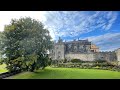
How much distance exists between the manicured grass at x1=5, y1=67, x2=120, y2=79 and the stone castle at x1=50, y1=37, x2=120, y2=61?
413mm

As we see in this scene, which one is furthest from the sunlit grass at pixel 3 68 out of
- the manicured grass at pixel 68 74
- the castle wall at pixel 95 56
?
the castle wall at pixel 95 56

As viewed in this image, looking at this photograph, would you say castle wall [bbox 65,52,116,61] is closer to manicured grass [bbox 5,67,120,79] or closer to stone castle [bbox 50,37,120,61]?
stone castle [bbox 50,37,120,61]

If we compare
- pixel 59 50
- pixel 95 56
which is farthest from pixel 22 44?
pixel 95 56

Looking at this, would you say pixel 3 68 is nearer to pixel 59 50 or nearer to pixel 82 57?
pixel 59 50

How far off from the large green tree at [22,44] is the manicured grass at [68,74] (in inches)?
10.2

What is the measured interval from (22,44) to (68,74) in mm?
1564

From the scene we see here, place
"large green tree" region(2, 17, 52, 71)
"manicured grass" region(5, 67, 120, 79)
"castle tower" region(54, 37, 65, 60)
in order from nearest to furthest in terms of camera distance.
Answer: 1. "manicured grass" region(5, 67, 120, 79)
2. "large green tree" region(2, 17, 52, 71)
3. "castle tower" region(54, 37, 65, 60)

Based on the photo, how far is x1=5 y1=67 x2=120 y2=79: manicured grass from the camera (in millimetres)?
7781

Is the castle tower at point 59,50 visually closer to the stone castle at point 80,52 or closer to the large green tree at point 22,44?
the stone castle at point 80,52

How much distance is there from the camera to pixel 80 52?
8188 millimetres

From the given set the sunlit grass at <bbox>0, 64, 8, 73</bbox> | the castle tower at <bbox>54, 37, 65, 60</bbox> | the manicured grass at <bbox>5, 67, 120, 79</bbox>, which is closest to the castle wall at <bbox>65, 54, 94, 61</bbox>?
the castle tower at <bbox>54, 37, 65, 60</bbox>

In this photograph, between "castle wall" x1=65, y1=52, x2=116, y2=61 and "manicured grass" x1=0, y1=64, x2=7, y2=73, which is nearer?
"manicured grass" x1=0, y1=64, x2=7, y2=73
